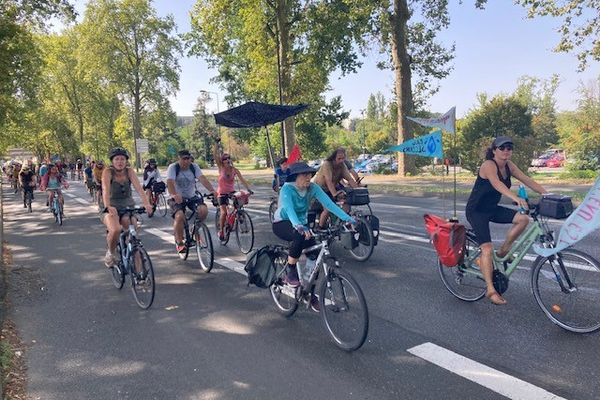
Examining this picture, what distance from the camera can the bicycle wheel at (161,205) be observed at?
47.5 ft

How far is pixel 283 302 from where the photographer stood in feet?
Answer: 17.3

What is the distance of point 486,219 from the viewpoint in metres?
4.96

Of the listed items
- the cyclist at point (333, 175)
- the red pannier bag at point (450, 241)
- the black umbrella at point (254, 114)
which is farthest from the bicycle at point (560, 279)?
the black umbrella at point (254, 114)

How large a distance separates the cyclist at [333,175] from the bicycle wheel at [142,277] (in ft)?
10.6

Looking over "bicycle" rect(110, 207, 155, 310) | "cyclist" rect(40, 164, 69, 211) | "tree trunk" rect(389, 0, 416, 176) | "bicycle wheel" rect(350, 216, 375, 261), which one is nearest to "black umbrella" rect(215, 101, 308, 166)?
"cyclist" rect(40, 164, 69, 211)

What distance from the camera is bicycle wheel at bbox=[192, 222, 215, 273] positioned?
7047mm

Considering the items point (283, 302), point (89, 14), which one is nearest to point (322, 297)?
point (283, 302)

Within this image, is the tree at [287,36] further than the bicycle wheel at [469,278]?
Yes

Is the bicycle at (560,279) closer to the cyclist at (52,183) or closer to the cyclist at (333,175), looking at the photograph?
the cyclist at (333,175)

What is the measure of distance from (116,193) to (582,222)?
17.6 feet

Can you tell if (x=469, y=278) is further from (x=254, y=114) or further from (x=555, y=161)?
(x=555, y=161)

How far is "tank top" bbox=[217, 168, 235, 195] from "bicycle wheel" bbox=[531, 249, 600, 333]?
580 cm

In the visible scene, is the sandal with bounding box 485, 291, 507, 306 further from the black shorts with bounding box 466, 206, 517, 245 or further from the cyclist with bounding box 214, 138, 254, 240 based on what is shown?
the cyclist with bounding box 214, 138, 254, 240

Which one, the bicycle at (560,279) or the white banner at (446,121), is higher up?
the white banner at (446,121)
